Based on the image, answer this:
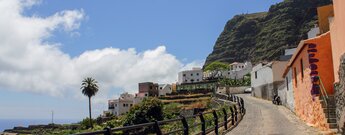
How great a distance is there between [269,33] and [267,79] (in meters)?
114

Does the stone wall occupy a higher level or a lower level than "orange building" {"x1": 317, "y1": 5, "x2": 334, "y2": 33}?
lower

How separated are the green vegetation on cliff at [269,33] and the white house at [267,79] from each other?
263ft

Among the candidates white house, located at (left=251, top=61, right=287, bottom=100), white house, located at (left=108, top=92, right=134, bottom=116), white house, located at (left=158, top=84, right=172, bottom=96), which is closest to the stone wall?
white house, located at (left=251, top=61, right=287, bottom=100)

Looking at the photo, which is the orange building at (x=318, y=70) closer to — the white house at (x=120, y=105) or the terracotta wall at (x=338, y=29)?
the terracotta wall at (x=338, y=29)

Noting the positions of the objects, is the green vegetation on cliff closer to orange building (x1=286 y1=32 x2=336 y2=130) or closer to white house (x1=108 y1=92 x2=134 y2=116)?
white house (x1=108 y1=92 x2=134 y2=116)

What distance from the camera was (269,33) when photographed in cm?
16312

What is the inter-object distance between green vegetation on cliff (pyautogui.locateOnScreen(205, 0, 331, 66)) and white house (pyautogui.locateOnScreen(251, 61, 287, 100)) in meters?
80.1

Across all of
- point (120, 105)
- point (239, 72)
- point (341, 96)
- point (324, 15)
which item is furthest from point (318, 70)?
point (120, 105)

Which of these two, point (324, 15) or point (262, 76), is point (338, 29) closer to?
point (324, 15)

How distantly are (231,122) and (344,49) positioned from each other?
10.5 metres

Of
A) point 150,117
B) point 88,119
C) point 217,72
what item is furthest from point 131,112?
point 217,72

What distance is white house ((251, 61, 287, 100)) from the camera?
4966cm

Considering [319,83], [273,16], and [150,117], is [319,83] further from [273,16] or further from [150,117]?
[273,16]

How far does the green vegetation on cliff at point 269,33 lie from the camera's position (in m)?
147
